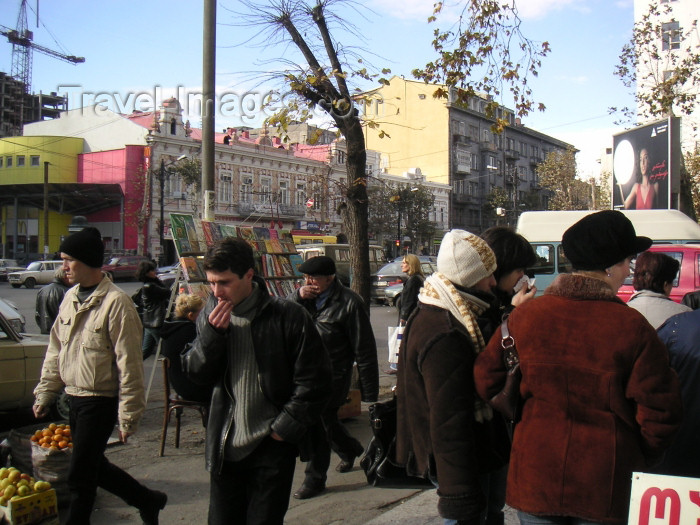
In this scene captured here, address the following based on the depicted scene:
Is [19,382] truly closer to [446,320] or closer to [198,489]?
[198,489]

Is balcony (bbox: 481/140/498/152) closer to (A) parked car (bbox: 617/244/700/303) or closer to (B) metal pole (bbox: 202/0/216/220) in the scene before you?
(A) parked car (bbox: 617/244/700/303)

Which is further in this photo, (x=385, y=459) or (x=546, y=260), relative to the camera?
(x=546, y=260)

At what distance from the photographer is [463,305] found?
2.54 metres

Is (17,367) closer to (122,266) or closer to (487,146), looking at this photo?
(122,266)

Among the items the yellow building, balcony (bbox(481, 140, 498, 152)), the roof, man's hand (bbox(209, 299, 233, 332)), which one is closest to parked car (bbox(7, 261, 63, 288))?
the roof

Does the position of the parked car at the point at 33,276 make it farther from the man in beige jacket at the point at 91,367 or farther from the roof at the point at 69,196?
the man in beige jacket at the point at 91,367

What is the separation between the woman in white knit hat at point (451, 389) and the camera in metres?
2.35

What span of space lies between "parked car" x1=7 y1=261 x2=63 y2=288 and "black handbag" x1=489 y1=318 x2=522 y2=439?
3163 centimetres

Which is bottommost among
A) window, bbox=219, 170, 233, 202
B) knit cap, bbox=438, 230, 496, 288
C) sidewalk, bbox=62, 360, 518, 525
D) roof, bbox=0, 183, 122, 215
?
sidewalk, bbox=62, 360, 518, 525

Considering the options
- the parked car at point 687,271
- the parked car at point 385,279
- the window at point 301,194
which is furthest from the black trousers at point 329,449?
the window at point 301,194

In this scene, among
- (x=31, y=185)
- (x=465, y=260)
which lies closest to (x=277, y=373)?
(x=465, y=260)

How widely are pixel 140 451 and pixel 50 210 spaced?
47.2 metres

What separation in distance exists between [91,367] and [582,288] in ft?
8.82

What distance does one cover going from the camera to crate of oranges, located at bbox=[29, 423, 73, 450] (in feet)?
15.1
